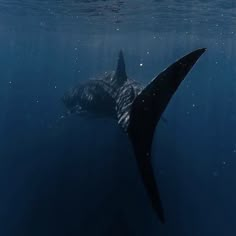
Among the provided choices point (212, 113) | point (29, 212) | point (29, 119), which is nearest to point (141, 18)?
point (212, 113)

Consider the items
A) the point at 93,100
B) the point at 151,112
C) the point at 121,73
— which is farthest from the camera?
the point at 93,100

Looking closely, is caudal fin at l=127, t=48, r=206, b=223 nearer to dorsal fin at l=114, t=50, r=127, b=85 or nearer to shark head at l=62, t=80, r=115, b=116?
shark head at l=62, t=80, r=115, b=116

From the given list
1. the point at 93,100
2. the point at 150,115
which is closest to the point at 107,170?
the point at 93,100

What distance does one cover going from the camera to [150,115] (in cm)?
477

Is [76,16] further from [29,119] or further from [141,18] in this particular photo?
[29,119]

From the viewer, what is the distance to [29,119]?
2645 cm

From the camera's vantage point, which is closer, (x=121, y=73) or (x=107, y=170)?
(x=121, y=73)

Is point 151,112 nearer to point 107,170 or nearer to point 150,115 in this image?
point 150,115

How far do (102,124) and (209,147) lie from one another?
7598mm

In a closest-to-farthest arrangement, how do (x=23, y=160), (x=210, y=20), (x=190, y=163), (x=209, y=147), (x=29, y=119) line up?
(x=23, y=160)
(x=190, y=163)
(x=209, y=147)
(x=29, y=119)
(x=210, y=20)

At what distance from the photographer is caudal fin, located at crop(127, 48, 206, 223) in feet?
14.7

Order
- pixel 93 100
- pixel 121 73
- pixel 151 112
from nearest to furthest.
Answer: pixel 151 112 → pixel 121 73 → pixel 93 100

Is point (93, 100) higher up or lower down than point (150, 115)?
lower down

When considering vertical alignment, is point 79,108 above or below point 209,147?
above
